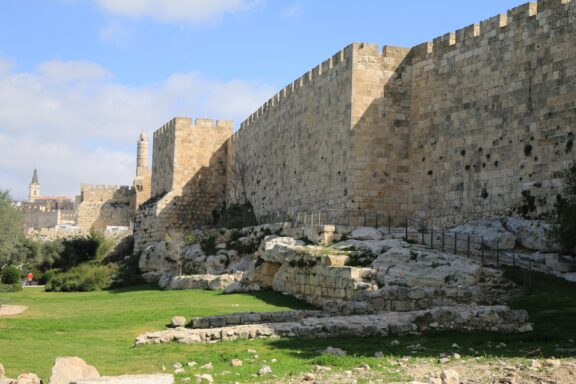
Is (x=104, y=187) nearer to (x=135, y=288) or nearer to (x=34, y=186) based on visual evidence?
(x=135, y=288)

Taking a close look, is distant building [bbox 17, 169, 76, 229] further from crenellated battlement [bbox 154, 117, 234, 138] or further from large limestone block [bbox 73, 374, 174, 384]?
large limestone block [bbox 73, 374, 174, 384]

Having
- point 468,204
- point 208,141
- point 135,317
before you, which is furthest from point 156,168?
point 135,317

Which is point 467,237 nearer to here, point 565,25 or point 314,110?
point 565,25

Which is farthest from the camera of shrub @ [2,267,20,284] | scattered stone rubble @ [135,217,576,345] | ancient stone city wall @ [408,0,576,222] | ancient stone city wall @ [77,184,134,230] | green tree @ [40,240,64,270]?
ancient stone city wall @ [77,184,134,230]

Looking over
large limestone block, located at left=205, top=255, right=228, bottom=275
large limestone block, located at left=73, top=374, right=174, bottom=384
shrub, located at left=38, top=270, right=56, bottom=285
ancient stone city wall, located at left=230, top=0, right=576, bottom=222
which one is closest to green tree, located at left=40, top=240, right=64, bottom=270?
shrub, located at left=38, top=270, right=56, bottom=285

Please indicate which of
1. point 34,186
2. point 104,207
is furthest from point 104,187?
point 34,186

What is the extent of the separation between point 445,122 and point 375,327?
412 inches

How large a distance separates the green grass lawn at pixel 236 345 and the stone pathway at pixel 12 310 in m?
1.80

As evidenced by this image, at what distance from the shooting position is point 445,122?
66.2ft

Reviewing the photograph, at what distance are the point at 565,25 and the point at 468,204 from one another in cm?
472

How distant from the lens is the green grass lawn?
889 centimetres

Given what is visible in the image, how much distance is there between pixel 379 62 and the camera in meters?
21.6

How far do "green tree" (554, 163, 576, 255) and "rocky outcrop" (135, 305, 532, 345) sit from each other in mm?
3571

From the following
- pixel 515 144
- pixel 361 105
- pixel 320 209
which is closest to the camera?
pixel 515 144
